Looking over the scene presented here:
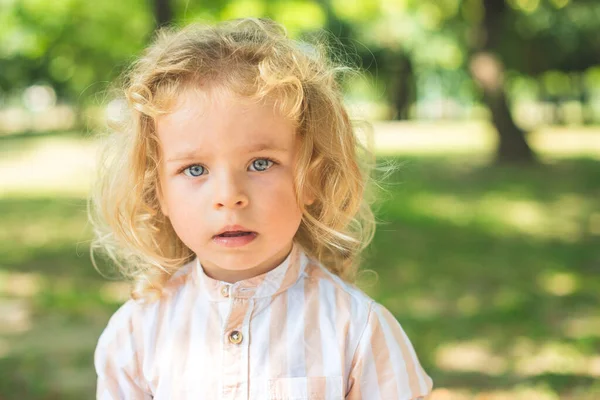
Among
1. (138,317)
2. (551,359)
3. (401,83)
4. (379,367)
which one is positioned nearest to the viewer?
(379,367)

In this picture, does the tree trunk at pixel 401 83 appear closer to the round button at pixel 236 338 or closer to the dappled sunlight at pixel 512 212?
the dappled sunlight at pixel 512 212

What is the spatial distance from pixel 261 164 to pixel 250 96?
0.15m

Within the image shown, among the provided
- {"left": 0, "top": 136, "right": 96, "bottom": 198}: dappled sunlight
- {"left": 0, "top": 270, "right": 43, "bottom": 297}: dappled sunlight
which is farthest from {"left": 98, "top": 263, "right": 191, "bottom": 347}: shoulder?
{"left": 0, "top": 136, "right": 96, "bottom": 198}: dappled sunlight

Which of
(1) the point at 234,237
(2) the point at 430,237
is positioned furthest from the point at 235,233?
(2) the point at 430,237

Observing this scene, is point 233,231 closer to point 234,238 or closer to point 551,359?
point 234,238

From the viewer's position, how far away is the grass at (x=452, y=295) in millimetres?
3873

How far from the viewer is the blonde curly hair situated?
1787 millimetres

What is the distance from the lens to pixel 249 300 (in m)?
1.82

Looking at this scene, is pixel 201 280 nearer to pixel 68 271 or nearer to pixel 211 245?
pixel 211 245

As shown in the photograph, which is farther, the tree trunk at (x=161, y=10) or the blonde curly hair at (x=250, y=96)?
the tree trunk at (x=161, y=10)

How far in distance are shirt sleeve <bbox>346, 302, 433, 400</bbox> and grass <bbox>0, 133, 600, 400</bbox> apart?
0.48 metres

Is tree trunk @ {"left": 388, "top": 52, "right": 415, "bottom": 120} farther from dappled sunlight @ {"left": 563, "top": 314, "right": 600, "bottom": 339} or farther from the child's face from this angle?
the child's face

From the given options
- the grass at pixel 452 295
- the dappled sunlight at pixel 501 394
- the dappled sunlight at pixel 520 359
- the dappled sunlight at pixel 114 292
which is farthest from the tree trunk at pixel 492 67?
the dappled sunlight at pixel 501 394

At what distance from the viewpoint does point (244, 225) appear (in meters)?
1.71
